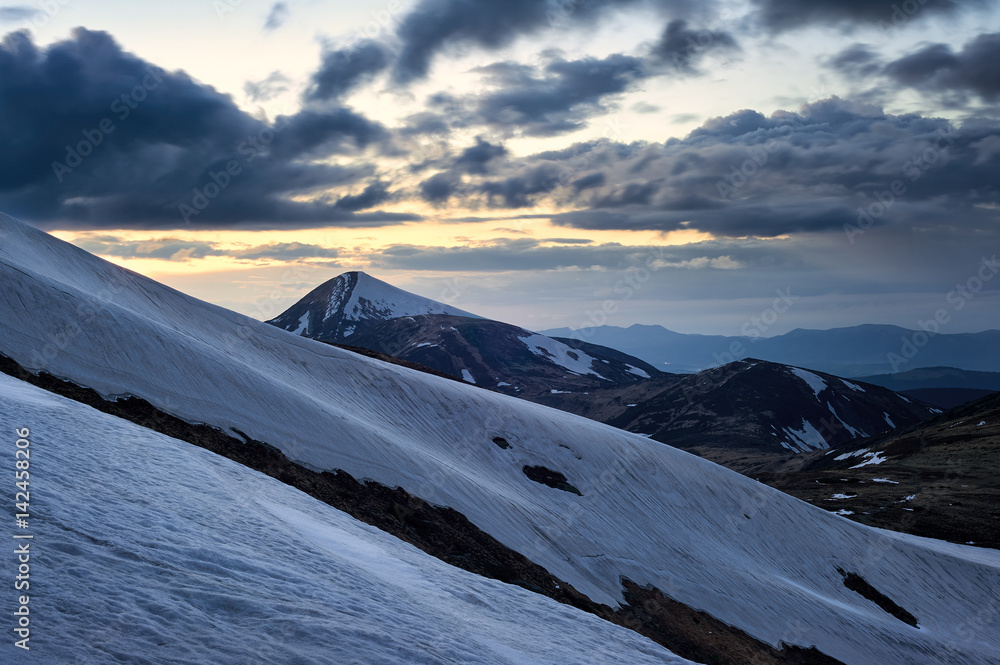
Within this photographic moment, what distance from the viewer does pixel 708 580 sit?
4097 cm

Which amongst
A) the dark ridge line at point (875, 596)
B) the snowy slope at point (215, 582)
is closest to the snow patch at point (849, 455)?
the dark ridge line at point (875, 596)

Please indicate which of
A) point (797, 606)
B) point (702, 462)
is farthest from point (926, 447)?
point (797, 606)

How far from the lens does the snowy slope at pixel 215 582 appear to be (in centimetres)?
940

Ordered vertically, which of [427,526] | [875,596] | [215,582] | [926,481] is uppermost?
[926,481]

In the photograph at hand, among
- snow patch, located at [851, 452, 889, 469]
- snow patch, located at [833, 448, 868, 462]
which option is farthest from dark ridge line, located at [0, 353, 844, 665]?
snow patch, located at [833, 448, 868, 462]

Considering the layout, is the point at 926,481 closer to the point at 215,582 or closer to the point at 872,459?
the point at 872,459

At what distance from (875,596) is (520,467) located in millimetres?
32314

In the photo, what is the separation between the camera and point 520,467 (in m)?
45.2

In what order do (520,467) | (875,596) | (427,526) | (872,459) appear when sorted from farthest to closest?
1. (872,459)
2. (875,596)
3. (520,467)
4. (427,526)

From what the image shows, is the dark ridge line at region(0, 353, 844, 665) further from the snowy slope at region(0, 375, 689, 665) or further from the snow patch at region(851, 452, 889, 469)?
the snow patch at region(851, 452, 889, 469)

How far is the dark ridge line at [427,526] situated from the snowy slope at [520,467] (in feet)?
3.85

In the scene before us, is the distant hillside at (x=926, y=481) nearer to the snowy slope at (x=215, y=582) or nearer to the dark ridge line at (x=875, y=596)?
the dark ridge line at (x=875, y=596)

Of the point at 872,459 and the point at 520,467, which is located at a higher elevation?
the point at 872,459

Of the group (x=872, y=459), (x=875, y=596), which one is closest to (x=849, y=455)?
(x=872, y=459)
